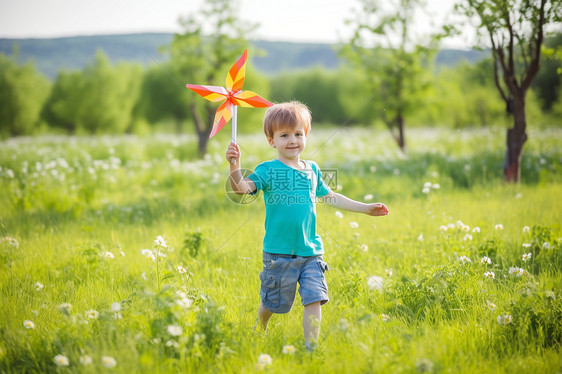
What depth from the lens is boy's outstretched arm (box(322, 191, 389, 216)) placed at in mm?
2953

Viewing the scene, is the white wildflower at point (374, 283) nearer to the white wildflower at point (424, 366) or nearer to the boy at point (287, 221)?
the boy at point (287, 221)

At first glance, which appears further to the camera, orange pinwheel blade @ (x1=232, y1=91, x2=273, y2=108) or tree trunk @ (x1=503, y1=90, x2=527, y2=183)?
tree trunk @ (x1=503, y1=90, x2=527, y2=183)

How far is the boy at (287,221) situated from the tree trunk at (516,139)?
19.2 ft

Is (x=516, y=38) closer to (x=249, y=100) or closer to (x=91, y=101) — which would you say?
(x=249, y=100)

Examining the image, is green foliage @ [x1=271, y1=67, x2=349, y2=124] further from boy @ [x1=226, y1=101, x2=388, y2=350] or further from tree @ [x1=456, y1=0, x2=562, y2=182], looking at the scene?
boy @ [x1=226, y1=101, x2=388, y2=350]

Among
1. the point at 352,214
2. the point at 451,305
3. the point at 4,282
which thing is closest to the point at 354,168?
the point at 352,214

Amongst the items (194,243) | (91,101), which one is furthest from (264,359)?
(91,101)

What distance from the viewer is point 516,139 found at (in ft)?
23.4

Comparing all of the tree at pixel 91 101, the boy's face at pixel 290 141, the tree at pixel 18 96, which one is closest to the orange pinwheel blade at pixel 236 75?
the boy's face at pixel 290 141

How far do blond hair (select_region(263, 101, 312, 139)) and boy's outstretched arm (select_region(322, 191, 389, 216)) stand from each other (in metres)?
0.66

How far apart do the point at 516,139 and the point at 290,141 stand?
19.9ft

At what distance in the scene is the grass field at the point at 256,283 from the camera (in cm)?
231

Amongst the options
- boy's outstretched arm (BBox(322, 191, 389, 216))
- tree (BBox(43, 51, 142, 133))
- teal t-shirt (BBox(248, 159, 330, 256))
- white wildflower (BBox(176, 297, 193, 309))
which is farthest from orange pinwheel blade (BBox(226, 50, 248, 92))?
tree (BBox(43, 51, 142, 133))

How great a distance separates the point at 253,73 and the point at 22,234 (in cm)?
2511
